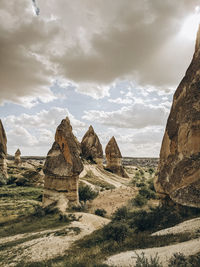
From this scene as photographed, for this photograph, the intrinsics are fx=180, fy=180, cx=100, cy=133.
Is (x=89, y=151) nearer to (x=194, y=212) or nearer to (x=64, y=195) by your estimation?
(x=64, y=195)

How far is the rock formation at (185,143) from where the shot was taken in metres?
5.18

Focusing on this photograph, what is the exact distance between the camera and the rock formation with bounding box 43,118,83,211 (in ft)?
50.3

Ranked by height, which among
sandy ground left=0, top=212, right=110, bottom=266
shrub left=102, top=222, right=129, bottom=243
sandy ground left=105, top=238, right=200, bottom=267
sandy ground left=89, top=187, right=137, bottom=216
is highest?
sandy ground left=105, top=238, right=200, bottom=267

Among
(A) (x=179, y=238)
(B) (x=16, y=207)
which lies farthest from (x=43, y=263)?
(B) (x=16, y=207)

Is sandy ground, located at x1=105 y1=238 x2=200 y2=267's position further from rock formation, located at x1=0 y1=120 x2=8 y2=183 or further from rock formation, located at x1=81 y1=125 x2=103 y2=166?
rock formation, located at x1=81 y1=125 x2=103 y2=166

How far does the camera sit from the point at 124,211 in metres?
12.4

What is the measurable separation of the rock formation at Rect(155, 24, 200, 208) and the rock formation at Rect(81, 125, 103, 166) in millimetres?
32596

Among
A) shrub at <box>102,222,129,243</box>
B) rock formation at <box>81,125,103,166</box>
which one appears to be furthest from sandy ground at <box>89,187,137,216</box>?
rock formation at <box>81,125,103,166</box>

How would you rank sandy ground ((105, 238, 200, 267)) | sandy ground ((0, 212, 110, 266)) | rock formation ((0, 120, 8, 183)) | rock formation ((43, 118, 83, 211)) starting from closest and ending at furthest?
1. sandy ground ((105, 238, 200, 267))
2. sandy ground ((0, 212, 110, 266))
3. rock formation ((43, 118, 83, 211))
4. rock formation ((0, 120, 8, 183))

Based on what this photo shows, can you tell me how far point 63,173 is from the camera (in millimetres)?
15297

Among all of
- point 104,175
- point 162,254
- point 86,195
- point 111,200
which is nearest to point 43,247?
point 162,254

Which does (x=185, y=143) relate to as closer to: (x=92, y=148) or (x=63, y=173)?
(x=63, y=173)

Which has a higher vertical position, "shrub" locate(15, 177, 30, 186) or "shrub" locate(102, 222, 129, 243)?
"shrub" locate(102, 222, 129, 243)

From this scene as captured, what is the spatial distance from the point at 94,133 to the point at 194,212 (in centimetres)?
3432
